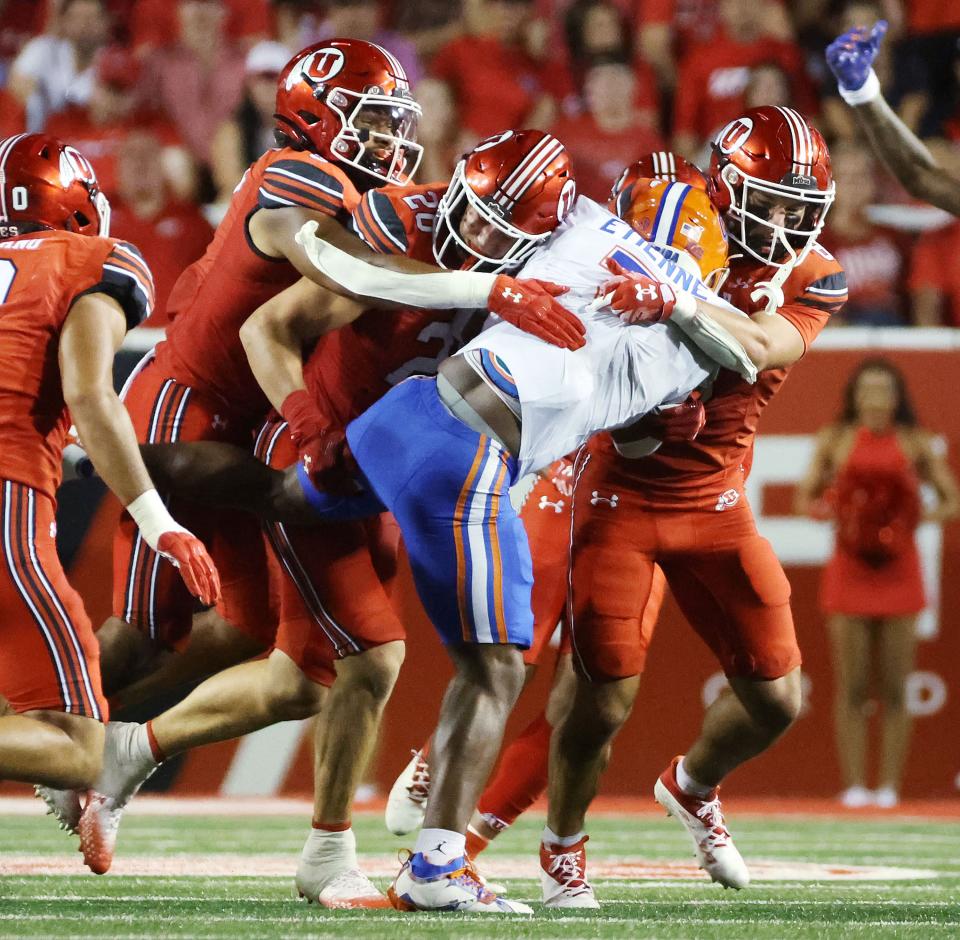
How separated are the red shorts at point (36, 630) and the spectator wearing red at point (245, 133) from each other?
5085 mm

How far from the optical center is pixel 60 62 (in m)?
9.43

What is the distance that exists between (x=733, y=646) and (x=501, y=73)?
518cm

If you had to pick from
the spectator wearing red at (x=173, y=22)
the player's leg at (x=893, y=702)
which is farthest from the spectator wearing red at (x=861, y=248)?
the spectator wearing red at (x=173, y=22)

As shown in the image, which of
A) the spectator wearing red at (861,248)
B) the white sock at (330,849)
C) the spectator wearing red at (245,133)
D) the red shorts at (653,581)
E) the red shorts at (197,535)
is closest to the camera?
the white sock at (330,849)

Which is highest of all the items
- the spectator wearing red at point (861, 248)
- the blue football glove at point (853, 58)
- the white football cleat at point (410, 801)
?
the blue football glove at point (853, 58)

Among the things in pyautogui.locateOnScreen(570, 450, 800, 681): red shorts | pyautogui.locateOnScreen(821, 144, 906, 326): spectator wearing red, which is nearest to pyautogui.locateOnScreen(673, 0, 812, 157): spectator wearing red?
pyautogui.locateOnScreen(821, 144, 906, 326): spectator wearing red

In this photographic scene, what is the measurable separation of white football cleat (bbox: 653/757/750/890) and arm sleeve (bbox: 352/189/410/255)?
5.70 ft

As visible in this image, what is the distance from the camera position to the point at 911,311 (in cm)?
851

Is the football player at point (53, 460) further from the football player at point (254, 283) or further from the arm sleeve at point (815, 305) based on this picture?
the arm sleeve at point (815, 305)

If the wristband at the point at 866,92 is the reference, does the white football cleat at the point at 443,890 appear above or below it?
below

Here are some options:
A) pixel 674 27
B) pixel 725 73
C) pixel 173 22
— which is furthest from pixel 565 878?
pixel 173 22

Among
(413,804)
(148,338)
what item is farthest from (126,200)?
(413,804)

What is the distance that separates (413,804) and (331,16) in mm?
5396

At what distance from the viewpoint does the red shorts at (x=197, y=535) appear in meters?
4.71
